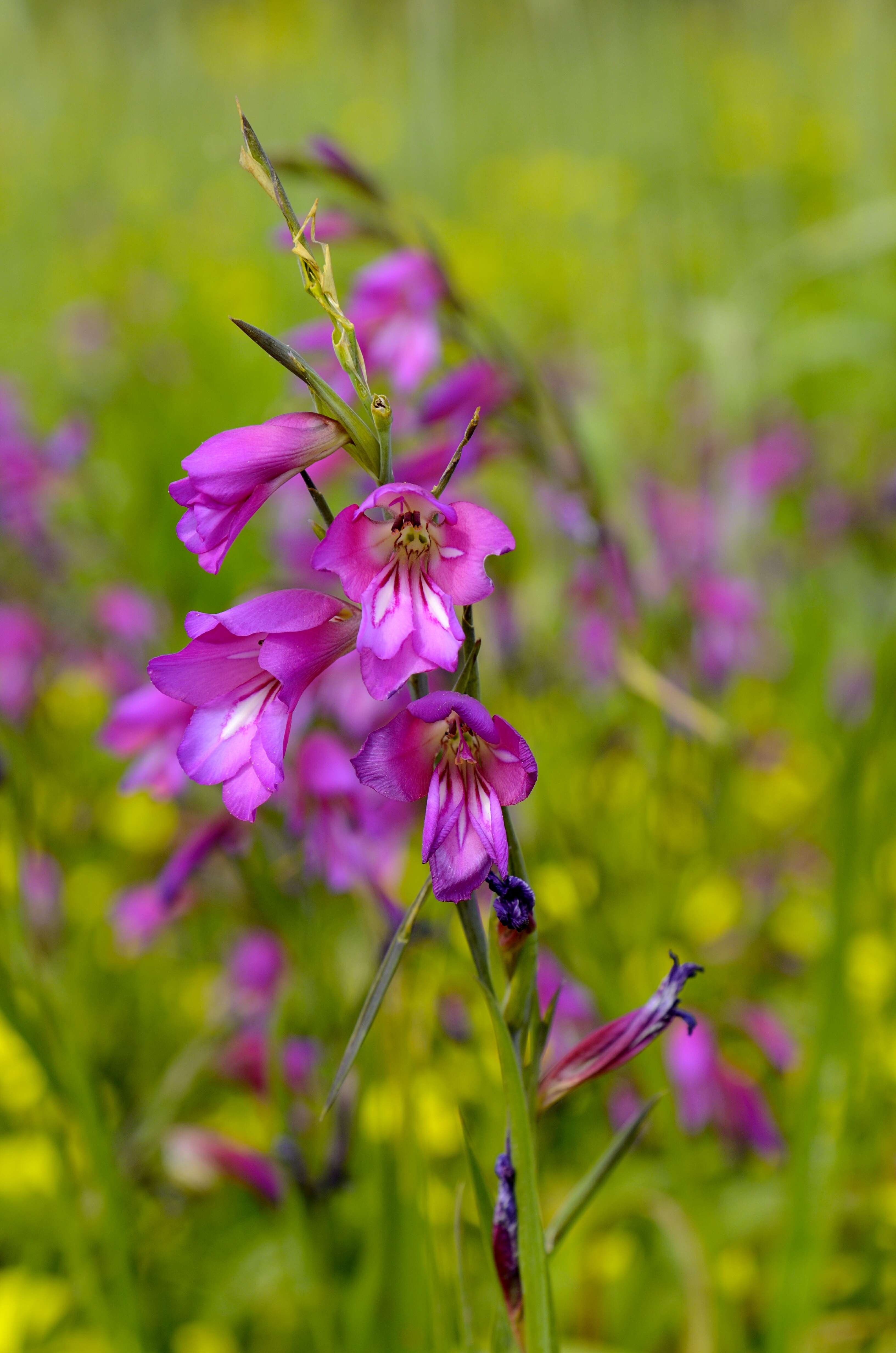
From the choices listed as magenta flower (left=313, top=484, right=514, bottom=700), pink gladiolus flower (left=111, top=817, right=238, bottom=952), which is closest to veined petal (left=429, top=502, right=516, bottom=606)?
magenta flower (left=313, top=484, right=514, bottom=700)

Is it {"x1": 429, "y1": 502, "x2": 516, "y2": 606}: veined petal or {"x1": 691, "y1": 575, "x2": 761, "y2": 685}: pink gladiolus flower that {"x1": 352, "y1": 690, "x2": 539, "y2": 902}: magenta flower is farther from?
{"x1": 691, "y1": 575, "x2": 761, "y2": 685}: pink gladiolus flower

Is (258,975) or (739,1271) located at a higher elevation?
(258,975)

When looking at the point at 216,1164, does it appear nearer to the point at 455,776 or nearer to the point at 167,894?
the point at 167,894

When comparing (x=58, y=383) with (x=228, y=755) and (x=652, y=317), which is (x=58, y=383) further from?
(x=228, y=755)

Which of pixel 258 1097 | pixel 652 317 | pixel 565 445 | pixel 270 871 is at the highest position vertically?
pixel 652 317

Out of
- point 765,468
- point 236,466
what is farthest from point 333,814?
point 765,468

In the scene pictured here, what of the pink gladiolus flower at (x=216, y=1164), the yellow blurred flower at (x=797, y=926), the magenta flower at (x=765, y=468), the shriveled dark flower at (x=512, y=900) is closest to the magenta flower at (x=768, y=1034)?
the yellow blurred flower at (x=797, y=926)

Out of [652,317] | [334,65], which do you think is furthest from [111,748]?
[334,65]
